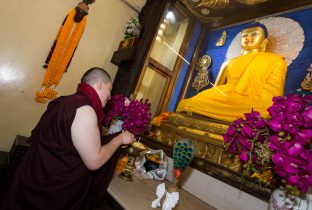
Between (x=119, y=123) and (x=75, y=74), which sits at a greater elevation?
(x=75, y=74)

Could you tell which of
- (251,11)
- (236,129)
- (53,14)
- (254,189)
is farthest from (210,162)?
(53,14)

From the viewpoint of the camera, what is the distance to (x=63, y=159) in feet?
5.06

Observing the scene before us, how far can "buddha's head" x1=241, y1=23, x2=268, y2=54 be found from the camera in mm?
3494

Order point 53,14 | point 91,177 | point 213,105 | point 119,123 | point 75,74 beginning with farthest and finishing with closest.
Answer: point 75,74, point 53,14, point 213,105, point 119,123, point 91,177

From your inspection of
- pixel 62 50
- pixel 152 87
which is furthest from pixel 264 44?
pixel 62 50

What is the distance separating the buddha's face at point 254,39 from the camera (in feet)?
11.5

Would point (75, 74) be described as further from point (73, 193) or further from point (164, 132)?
point (73, 193)

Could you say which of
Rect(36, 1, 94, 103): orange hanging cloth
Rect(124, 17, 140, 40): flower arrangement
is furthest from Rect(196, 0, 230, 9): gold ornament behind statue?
Rect(36, 1, 94, 103): orange hanging cloth

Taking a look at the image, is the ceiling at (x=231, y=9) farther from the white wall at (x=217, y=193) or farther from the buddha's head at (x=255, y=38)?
the white wall at (x=217, y=193)

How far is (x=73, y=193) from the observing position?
1.59 m

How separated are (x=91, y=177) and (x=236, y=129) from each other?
3.45ft

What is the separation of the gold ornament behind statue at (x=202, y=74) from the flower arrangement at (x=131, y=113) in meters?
1.65

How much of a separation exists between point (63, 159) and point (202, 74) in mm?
2794

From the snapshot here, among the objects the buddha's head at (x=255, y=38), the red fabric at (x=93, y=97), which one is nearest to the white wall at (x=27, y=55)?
the red fabric at (x=93, y=97)
